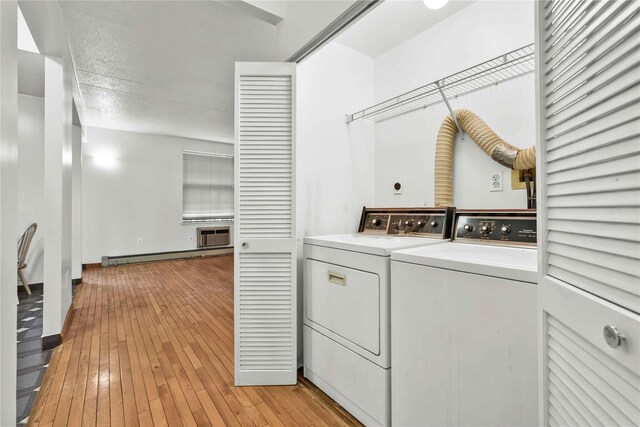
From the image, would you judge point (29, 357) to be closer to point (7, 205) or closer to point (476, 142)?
point (7, 205)

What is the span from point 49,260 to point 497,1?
142 inches

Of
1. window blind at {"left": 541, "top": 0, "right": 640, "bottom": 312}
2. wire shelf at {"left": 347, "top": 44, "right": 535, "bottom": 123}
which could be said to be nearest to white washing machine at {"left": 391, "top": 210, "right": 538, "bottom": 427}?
window blind at {"left": 541, "top": 0, "right": 640, "bottom": 312}

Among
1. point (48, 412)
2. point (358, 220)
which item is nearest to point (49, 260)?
point (48, 412)

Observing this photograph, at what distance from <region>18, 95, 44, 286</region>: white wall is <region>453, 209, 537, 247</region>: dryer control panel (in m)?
4.79

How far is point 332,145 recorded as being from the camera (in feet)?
6.88

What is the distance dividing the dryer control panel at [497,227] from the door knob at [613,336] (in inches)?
35.3

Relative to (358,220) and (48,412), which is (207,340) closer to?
(48,412)

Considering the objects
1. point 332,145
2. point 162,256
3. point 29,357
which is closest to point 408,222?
point 332,145

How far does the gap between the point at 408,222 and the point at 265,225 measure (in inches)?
35.7

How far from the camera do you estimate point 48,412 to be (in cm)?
150

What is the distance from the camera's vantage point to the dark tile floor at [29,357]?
1.57 m

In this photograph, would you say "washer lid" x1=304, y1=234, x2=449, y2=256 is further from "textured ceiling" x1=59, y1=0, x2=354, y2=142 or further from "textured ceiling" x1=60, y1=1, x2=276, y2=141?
"textured ceiling" x1=60, y1=1, x2=276, y2=141

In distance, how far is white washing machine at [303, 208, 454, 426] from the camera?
130 centimetres

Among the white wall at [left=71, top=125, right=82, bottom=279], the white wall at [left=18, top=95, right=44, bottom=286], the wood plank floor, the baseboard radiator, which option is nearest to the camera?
the wood plank floor
